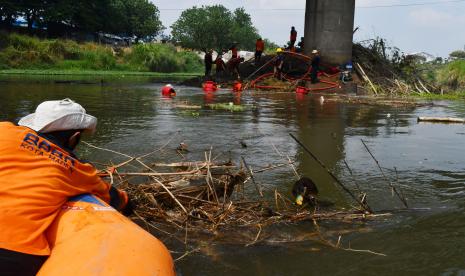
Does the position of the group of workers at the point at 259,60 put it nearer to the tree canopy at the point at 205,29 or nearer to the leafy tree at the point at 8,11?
the leafy tree at the point at 8,11

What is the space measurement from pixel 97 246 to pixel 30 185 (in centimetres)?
51

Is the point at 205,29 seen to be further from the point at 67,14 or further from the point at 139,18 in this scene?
the point at 67,14

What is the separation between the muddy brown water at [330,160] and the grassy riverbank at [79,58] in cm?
2428

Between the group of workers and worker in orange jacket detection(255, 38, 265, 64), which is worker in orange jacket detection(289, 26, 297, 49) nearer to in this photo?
the group of workers

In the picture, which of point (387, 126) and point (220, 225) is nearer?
point (220, 225)

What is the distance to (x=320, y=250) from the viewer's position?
3.96 m

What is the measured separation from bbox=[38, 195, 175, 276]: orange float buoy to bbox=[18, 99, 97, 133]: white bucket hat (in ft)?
1.51

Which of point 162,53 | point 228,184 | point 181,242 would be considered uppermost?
point 162,53

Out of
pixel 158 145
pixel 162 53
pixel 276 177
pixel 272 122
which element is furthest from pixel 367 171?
pixel 162 53

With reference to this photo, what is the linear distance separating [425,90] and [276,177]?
742 inches

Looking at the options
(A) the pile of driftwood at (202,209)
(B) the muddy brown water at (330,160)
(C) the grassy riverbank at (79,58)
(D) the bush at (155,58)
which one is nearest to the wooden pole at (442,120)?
(B) the muddy brown water at (330,160)

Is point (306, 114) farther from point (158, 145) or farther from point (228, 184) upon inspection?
point (228, 184)

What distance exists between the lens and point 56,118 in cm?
287

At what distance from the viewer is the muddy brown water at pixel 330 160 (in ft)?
Answer: 12.3
